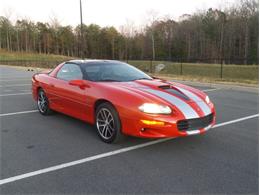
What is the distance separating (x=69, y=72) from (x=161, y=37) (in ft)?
261

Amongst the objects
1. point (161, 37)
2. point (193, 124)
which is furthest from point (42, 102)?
point (161, 37)

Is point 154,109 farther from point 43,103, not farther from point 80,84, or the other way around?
point 43,103

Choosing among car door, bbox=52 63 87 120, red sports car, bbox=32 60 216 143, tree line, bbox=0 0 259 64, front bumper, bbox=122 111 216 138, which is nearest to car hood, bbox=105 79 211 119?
red sports car, bbox=32 60 216 143

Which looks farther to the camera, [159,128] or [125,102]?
[125,102]

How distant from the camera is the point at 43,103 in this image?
22.2 feet

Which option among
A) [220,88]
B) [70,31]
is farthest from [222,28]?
[220,88]

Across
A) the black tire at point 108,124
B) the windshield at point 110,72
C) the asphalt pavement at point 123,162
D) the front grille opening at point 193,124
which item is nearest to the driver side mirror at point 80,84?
the windshield at point 110,72

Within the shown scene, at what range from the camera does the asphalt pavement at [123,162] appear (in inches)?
130

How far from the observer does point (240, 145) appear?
468 cm

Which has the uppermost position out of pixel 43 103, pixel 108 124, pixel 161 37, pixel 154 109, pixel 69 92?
pixel 161 37

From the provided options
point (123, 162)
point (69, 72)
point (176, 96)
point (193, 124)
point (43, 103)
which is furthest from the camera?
point (43, 103)

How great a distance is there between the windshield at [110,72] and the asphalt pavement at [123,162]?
3.25 ft

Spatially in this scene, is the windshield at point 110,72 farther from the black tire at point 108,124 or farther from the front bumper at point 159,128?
the front bumper at point 159,128

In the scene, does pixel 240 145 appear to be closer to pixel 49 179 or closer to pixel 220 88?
pixel 49 179
